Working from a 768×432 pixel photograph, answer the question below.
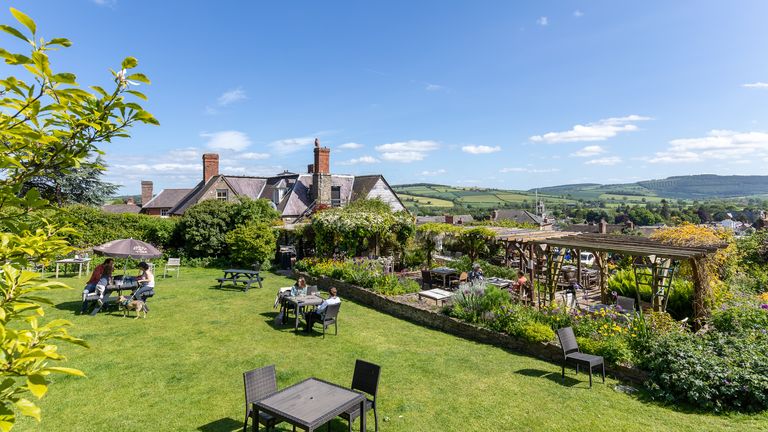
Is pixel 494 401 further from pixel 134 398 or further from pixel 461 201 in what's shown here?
pixel 461 201

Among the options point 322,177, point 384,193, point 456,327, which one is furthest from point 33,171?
point 384,193

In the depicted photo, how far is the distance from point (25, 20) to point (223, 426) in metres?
5.74

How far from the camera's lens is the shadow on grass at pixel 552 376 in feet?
25.6

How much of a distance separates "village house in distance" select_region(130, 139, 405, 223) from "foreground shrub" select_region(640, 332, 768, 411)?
891 inches

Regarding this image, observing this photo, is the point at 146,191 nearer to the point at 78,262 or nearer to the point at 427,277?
the point at 78,262

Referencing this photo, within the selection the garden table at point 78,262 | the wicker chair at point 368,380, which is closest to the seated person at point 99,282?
the garden table at point 78,262

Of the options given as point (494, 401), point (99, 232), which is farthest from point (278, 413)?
point (99, 232)

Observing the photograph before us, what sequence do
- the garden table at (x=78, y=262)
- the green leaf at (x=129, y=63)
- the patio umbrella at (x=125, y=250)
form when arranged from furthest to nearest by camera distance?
the garden table at (x=78, y=262) < the patio umbrella at (x=125, y=250) < the green leaf at (x=129, y=63)

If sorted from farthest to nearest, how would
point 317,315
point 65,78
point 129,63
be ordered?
point 317,315
point 129,63
point 65,78

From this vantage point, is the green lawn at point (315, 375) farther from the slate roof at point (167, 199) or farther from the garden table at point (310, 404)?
the slate roof at point (167, 199)

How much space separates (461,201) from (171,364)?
143150 millimetres

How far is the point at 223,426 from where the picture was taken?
591 centimetres

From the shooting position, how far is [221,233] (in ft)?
72.1

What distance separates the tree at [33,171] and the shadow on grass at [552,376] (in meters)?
8.00
